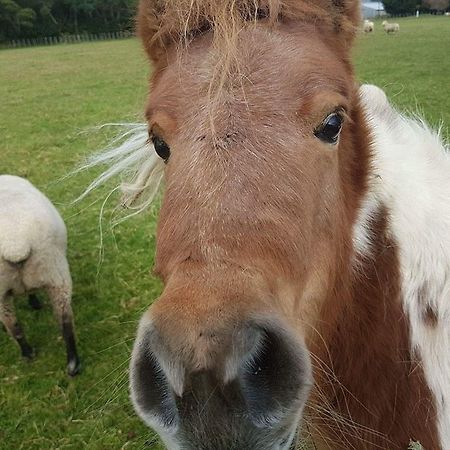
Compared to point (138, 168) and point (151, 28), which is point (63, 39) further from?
point (151, 28)

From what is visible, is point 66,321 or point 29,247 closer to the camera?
point 29,247

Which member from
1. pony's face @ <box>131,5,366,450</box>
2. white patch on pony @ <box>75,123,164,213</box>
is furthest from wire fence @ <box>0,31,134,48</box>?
pony's face @ <box>131,5,366,450</box>

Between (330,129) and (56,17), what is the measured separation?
65.2 meters

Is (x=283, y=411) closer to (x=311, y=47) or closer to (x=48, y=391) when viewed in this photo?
(x=311, y=47)

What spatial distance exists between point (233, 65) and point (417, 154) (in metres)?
1.23

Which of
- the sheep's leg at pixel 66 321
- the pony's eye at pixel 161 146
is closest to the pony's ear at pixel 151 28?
the pony's eye at pixel 161 146

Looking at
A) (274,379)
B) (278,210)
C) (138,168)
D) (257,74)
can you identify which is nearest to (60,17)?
(138,168)

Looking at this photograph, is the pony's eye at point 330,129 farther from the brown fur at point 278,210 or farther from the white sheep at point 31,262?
the white sheep at point 31,262

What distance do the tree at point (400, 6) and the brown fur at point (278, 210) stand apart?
70.4 meters

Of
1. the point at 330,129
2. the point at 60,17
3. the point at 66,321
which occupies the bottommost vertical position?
the point at 60,17

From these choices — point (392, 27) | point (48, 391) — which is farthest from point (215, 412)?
point (392, 27)

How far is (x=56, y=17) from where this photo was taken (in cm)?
5978

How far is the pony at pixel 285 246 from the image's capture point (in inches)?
58.2

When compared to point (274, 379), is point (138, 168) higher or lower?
lower
